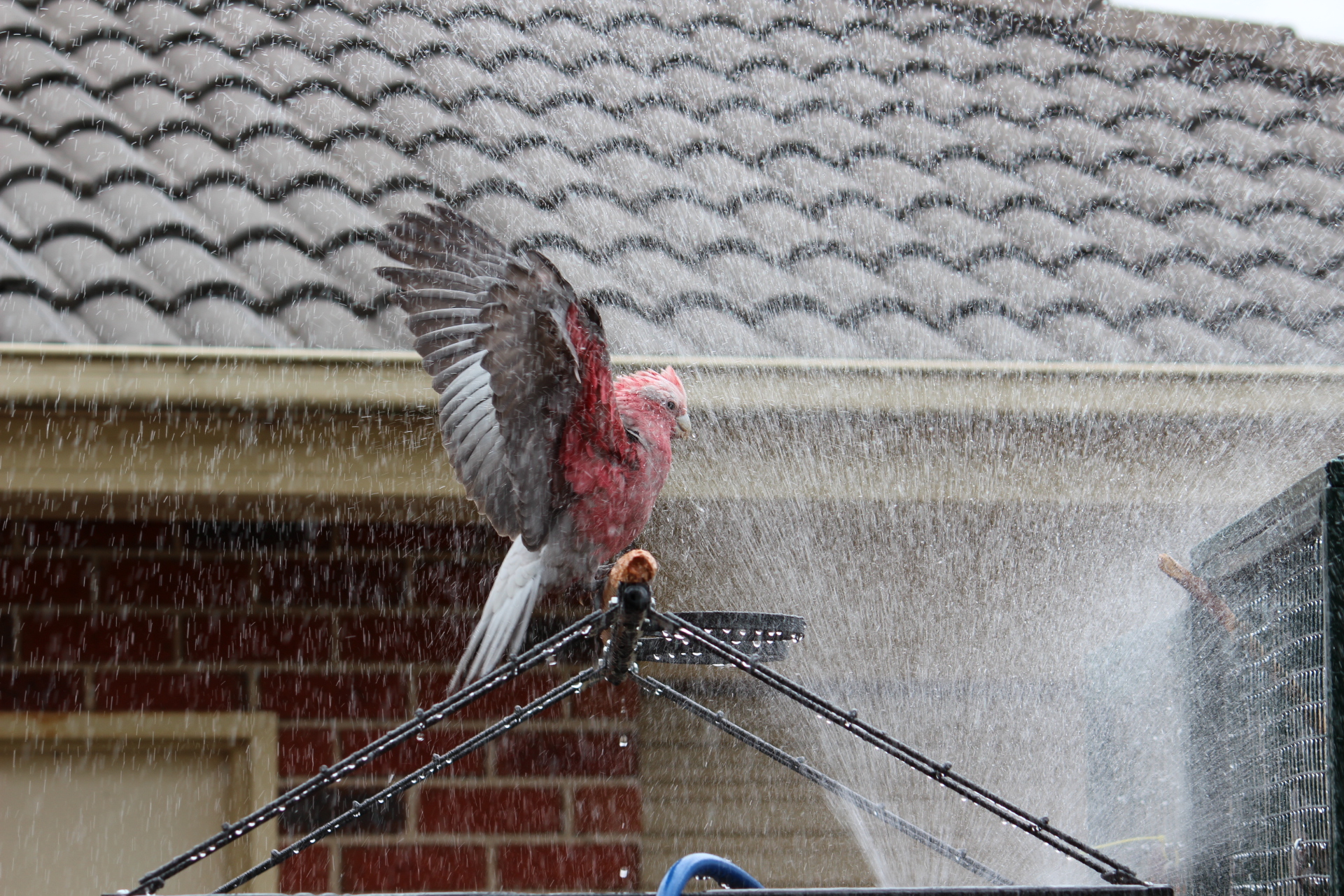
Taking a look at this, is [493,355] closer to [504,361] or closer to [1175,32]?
[504,361]

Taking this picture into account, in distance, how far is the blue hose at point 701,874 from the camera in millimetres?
1010

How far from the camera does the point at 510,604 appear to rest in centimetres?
211

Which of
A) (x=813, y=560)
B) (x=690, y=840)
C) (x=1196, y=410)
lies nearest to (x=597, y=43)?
(x=813, y=560)

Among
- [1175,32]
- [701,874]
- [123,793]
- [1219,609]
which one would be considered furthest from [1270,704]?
[1175,32]

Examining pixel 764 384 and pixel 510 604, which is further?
pixel 764 384

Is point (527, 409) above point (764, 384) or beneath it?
beneath

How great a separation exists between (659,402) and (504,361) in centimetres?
36

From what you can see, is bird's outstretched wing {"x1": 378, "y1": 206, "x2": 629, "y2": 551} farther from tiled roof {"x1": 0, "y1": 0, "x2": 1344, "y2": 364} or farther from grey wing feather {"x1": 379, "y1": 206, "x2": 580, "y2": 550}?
tiled roof {"x1": 0, "y1": 0, "x2": 1344, "y2": 364}

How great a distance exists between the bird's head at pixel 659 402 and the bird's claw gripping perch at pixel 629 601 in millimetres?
866

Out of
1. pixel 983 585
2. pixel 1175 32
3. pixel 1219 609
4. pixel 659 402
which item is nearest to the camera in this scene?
pixel 1219 609

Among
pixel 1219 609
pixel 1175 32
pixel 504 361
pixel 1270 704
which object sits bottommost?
pixel 1270 704

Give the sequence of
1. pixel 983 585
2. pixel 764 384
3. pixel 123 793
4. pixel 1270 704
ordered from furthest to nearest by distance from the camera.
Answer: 1. pixel 983 585
2. pixel 123 793
3. pixel 764 384
4. pixel 1270 704

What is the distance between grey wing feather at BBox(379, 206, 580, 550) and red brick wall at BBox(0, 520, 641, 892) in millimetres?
656

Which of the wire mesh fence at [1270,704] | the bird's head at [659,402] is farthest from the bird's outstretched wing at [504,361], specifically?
the wire mesh fence at [1270,704]
